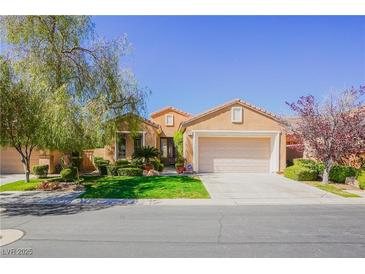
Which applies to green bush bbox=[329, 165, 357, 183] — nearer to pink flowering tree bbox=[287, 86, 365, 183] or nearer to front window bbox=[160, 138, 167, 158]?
pink flowering tree bbox=[287, 86, 365, 183]

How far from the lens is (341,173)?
14938 millimetres

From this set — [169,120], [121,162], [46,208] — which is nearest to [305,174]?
[121,162]

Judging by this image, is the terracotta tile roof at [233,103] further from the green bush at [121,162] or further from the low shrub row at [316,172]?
the green bush at [121,162]

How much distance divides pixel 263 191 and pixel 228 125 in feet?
24.6

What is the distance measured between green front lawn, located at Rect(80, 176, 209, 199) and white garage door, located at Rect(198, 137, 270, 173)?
458 cm

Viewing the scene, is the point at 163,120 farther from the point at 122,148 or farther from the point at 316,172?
the point at 316,172

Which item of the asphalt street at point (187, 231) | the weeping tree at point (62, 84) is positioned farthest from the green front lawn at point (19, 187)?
→ the asphalt street at point (187, 231)

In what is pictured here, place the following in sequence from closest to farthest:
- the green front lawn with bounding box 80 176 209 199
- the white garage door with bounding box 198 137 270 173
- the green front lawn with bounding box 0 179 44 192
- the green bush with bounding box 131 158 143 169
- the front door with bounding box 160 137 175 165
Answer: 1. the green front lawn with bounding box 80 176 209 199
2. the green front lawn with bounding box 0 179 44 192
3. the green bush with bounding box 131 158 143 169
4. the white garage door with bounding box 198 137 270 173
5. the front door with bounding box 160 137 175 165

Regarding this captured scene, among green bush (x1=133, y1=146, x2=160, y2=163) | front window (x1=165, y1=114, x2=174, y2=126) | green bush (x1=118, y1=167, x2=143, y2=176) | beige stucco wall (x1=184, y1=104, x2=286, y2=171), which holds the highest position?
front window (x1=165, y1=114, x2=174, y2=126)

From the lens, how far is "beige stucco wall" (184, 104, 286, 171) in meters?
19.0

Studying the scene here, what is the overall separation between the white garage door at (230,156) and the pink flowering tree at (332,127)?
457cm

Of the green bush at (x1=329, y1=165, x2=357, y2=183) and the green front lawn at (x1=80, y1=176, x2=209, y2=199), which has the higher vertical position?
the green bush at (x1=329, y1=165, x2=357, y2=183)

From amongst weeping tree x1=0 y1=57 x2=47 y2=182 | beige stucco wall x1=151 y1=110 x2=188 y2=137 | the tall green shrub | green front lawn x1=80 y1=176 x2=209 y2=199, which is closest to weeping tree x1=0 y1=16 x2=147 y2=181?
weeping tree x1=0 y1=57 x2=47 y2=182

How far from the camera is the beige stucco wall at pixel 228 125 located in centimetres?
1900
